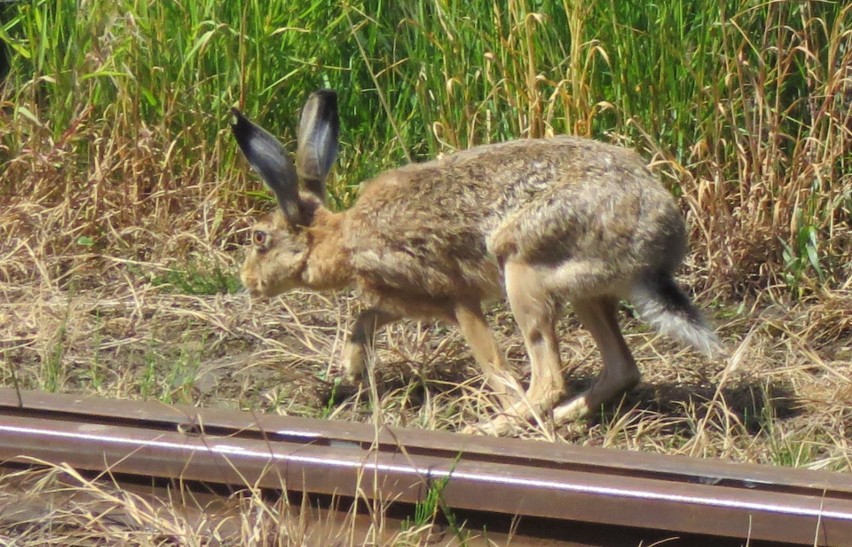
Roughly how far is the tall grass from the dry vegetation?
0.01 metres

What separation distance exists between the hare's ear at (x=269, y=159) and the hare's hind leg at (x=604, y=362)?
1.24 meters

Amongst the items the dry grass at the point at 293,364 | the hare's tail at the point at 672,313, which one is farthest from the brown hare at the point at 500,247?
the dry grass at the point at 293,364

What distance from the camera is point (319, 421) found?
3971mm

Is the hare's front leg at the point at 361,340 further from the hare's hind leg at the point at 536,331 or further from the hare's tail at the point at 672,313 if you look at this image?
the hare's tail at the point at 672,313

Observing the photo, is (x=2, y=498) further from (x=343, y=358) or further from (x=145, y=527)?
(x=343, y=358)

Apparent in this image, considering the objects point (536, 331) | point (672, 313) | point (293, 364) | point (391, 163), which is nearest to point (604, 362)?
point (536, 331)

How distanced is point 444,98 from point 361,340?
5.14 ft

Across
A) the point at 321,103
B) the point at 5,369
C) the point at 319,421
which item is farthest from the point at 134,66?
the point at 319,421

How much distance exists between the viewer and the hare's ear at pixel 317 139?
17.9ft

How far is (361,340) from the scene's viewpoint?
A: 5.18 m

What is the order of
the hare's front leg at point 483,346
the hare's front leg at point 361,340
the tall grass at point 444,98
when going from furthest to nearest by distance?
the tall grass at point 444,98
the hare's front leg at point 361,340
the hare's front leg at point 483,346

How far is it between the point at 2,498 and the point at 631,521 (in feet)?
5.86

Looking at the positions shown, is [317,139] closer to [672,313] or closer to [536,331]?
[536,331]

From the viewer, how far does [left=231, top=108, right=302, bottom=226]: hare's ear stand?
5.02 metres
